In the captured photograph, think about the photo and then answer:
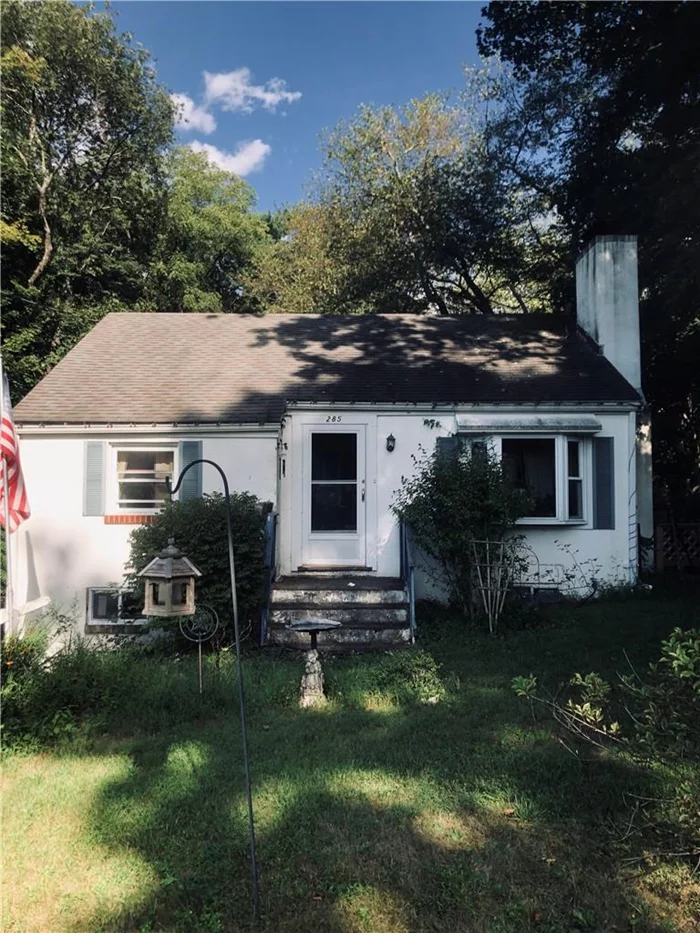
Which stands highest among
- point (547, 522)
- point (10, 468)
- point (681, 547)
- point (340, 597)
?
point (10, 468)

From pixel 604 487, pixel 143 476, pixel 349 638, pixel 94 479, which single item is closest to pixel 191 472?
pixel 143 476

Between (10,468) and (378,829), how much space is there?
18.7ft

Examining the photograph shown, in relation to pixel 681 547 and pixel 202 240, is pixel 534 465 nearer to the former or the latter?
pixel 681 547

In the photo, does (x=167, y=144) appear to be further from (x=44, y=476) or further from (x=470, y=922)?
(x=470, y=922)

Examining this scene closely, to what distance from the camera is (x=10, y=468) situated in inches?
273

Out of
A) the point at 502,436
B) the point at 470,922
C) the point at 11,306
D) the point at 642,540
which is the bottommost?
the point at 470,922

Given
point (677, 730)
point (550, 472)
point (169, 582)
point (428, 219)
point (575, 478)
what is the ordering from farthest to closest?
point (428, 219) → point (550, 472) → point (575, 478) → point (169, 582) → point (677, 730)

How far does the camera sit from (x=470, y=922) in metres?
2.82

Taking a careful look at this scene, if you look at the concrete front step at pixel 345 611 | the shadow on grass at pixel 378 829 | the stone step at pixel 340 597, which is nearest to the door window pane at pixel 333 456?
the concrete front step at pixel 345 611

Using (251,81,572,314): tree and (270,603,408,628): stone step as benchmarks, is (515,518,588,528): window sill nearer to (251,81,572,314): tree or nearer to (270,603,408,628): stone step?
(270,603,408,628): stone step

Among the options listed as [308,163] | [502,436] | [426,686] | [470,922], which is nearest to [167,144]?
[308,163]

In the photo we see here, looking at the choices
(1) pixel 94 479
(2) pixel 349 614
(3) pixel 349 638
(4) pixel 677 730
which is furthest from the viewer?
(1) pixel 94 479

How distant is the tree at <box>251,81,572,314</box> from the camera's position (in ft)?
59.9

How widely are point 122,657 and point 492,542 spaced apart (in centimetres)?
489
